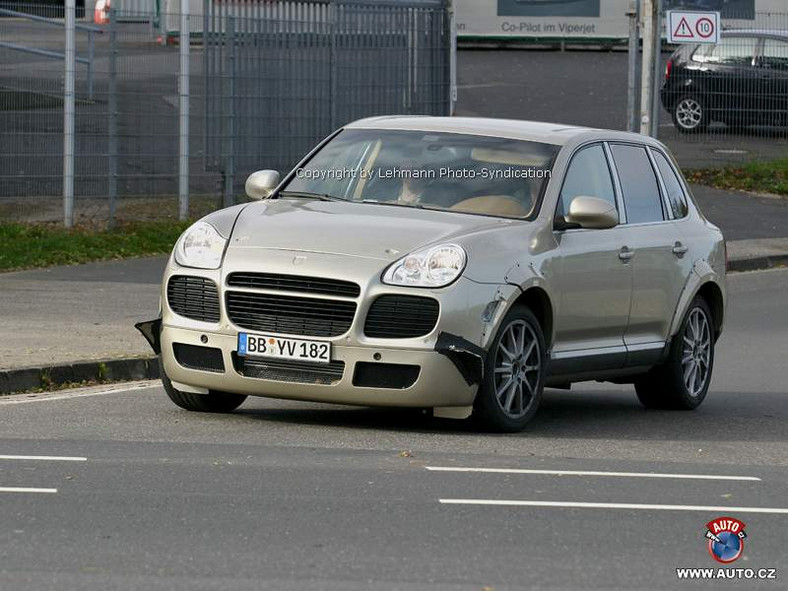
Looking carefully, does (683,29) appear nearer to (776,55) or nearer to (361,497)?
(776,55)

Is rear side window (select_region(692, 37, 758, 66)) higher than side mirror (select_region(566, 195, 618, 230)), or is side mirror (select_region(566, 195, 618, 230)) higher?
rear side window (select_region(692, 37, 758, 66))

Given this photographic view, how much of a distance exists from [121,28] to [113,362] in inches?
304

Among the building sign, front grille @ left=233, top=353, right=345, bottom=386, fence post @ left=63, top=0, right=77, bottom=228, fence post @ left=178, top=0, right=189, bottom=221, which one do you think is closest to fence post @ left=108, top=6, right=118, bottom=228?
fence post @ left=63, top=0, right=77, bottom=228

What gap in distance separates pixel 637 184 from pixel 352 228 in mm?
2494

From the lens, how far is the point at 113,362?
12.0 m

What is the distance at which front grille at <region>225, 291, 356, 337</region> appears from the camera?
909cm

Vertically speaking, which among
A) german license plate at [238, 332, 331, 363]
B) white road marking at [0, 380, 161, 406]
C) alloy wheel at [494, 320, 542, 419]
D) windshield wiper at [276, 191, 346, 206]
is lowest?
white road marking at [0, 380, 161, 406]

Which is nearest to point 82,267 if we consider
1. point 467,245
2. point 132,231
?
point 132,231

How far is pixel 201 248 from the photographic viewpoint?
9.53 m

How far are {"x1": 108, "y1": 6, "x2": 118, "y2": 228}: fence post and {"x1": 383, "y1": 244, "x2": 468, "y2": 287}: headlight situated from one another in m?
10.5

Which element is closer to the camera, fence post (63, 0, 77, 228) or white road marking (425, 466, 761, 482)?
white road marking (425, 466, 761, 482)

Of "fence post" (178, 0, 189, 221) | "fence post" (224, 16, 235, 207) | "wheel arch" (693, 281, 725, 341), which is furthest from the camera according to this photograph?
"fence post" (224, 16, 235, 207)

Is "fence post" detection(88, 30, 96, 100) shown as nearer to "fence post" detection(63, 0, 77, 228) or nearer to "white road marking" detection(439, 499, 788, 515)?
"fence post" detection(63, 0, 77, 228)

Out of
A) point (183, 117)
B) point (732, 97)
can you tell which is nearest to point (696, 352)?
point (183, 117)
